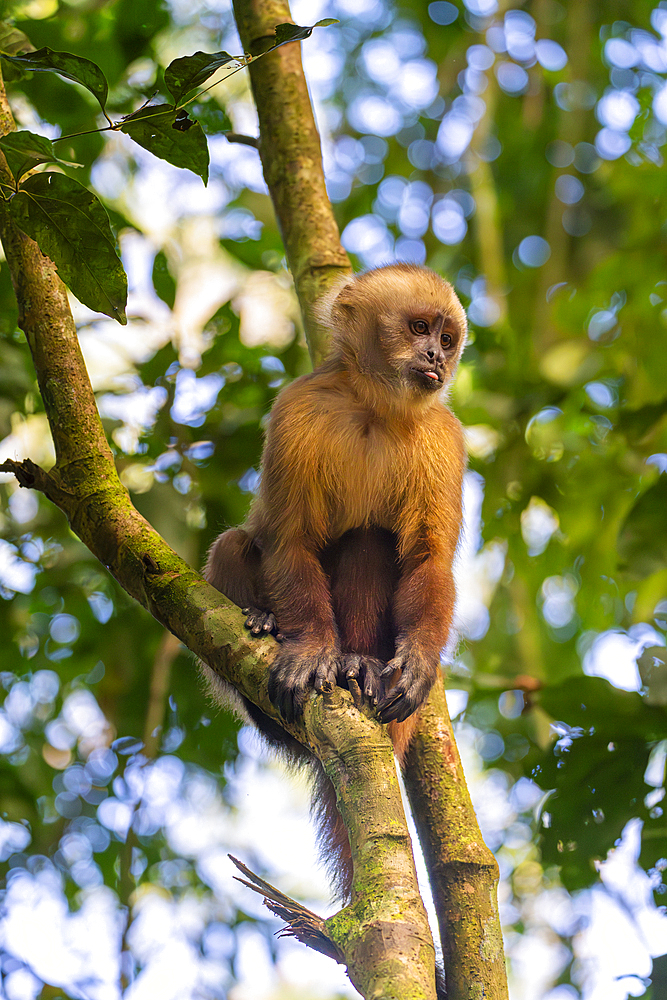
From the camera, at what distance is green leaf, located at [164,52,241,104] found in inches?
94.4

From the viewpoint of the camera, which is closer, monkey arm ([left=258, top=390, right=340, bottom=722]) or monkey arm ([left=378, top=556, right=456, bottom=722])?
monkey arm ([left=378, top=556, right=456, bottom=722])

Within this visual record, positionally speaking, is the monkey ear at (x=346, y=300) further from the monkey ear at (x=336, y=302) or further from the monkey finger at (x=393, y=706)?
the monkey finger at (x=393, y=706)

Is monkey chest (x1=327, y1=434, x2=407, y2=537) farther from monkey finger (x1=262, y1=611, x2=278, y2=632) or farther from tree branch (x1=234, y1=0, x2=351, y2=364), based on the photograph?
tree branch (x1=234, y1=0, x2=351, y2=364)

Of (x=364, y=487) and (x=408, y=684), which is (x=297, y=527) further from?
(x=408, y=684)

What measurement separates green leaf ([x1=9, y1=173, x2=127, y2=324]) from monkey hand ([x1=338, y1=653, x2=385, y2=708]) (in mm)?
1439

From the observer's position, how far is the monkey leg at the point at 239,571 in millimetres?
4016

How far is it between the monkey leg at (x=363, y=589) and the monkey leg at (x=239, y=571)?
13.0 inches

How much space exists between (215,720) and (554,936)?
392cm

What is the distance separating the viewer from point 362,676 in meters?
3.28

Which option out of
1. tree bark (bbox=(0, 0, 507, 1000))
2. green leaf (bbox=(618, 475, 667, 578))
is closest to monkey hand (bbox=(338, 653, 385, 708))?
tree bark (bbox=(0, 0, 507, 1000))

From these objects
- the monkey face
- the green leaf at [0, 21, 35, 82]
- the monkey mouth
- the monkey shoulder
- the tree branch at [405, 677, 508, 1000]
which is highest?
the green leaf at [0, 21, 35, 82]

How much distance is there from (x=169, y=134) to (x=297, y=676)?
5.83 feet

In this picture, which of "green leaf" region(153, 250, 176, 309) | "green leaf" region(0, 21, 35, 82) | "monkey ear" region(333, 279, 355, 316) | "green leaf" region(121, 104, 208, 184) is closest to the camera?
"green leaf" region(121, 104, 208, 184)

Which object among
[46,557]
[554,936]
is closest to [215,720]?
[46,557]
